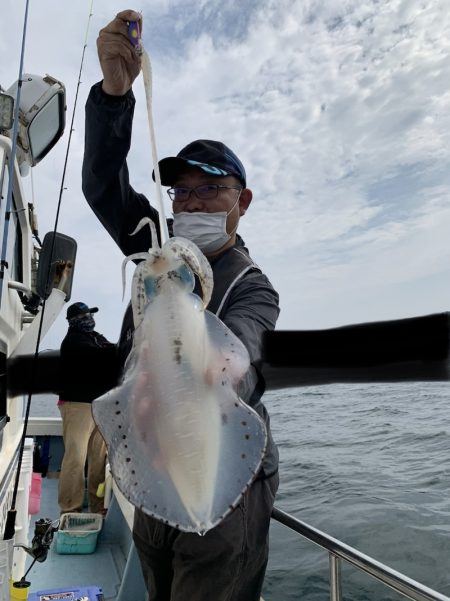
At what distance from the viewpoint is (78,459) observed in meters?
5.07

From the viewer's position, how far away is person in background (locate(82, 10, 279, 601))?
1.34 m

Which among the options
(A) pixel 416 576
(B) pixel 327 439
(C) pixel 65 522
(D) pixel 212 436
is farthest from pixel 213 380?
(B) pixel 327 439

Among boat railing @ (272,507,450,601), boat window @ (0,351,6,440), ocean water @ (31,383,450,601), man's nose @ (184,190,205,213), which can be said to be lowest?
ocean water @ (31,383,450,601)

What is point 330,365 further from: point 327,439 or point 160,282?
point 327,439

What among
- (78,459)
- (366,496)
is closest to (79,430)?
(78,459)

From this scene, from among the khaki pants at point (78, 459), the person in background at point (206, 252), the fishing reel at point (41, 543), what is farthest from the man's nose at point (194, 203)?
the khaki pants at point (78, 459)

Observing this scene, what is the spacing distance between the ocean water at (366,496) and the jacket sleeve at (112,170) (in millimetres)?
3746

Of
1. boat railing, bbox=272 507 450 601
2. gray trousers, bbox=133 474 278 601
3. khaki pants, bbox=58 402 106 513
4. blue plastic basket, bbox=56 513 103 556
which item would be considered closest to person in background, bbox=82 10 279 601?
gray trousers, bbox=133 474 278 601

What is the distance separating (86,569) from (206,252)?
3758mm

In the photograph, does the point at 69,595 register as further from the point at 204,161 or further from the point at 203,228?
the point at 204,161

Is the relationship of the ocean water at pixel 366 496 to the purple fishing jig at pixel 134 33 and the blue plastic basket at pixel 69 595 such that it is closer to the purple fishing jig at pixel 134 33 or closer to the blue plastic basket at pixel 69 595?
the blue plastic basket at pixel 69 595

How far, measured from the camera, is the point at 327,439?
12.7 meters

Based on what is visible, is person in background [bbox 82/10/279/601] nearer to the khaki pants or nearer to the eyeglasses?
the eyeglasses

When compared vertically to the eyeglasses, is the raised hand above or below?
above
